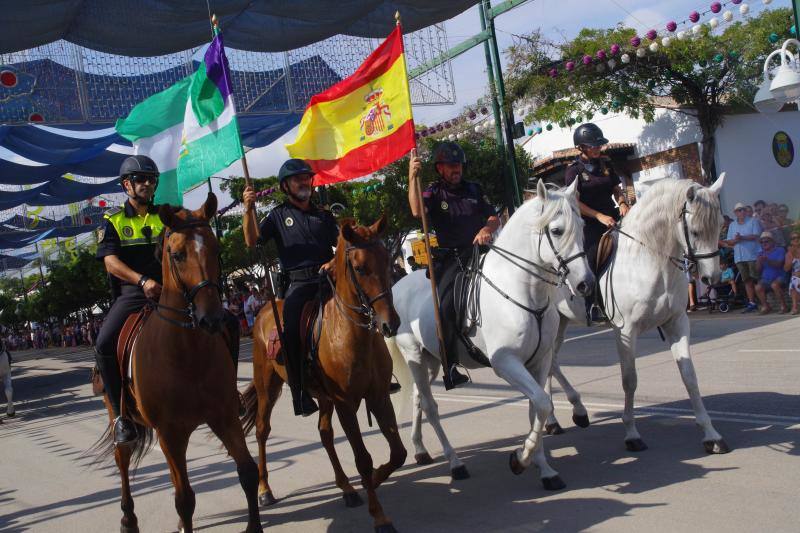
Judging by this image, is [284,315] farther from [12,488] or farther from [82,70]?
[82,70]

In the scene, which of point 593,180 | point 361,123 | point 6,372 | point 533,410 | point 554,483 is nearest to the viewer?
point 554,483

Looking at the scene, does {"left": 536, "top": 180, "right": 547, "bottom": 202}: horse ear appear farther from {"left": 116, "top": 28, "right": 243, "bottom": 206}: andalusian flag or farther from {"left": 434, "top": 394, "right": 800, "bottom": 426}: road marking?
{"left": 434, "top": 394, "right": 800, "bottom": 426}: road marking

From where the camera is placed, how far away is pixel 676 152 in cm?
2247

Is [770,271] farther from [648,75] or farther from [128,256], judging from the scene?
[128,256]

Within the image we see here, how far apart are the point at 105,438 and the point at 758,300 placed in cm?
1286

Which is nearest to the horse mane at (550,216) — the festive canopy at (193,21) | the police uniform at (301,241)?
the police uniform at (301,241)

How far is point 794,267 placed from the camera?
13992 millimetres

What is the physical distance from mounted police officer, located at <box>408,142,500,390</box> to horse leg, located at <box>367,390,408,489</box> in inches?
48.2

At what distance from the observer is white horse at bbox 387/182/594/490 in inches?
222

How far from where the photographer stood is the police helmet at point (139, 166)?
20.2ft

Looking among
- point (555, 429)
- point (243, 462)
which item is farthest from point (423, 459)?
point (243, 462)

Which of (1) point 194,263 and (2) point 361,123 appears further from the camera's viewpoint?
(2) point 361,123

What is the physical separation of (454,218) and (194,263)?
9.39 feet

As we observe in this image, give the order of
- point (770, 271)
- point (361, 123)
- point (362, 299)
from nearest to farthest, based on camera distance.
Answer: point (362, 299) < point (361, 123) < point (770, 271)
